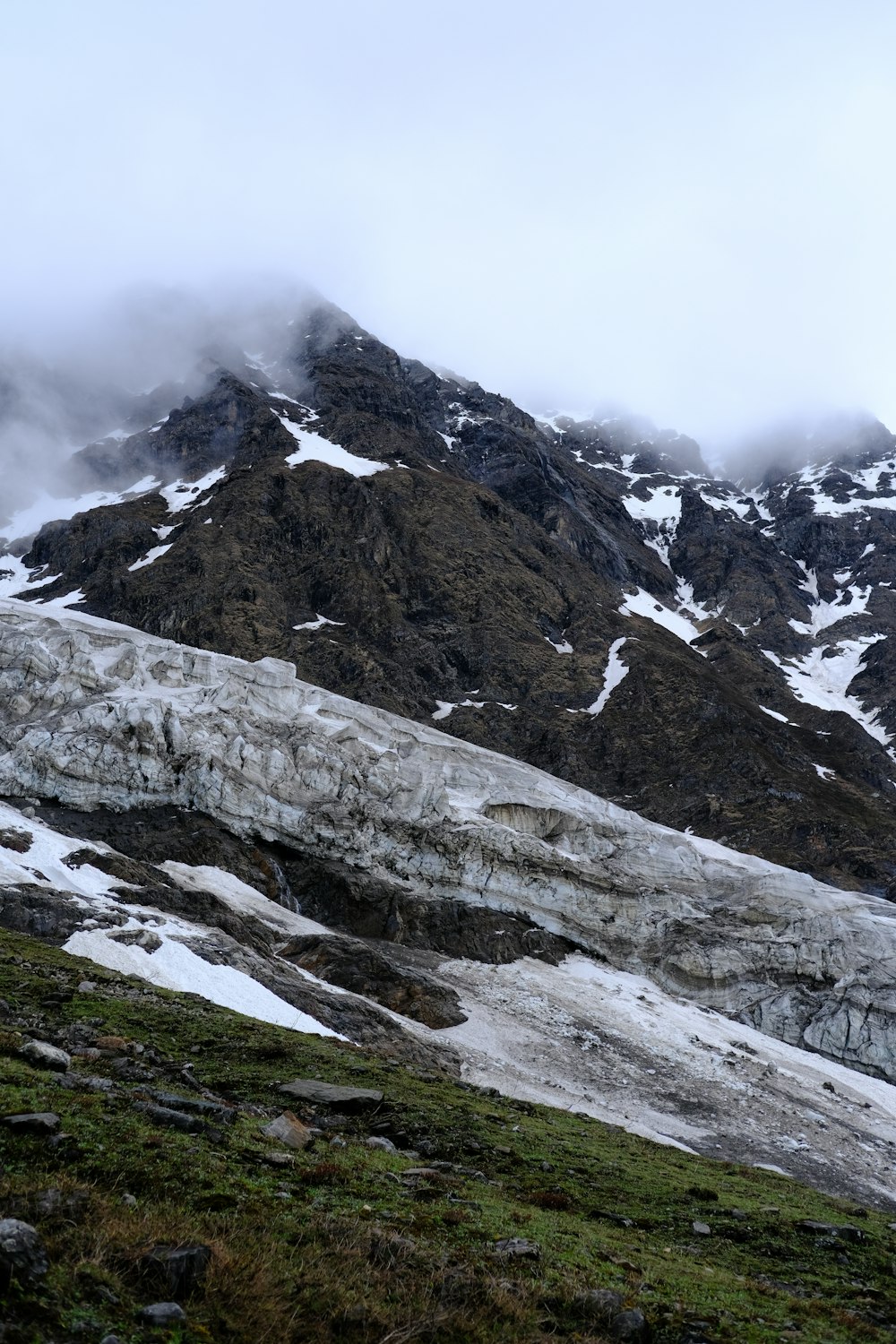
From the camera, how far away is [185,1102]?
50.0ft

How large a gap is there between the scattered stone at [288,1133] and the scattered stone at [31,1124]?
14.7 ft

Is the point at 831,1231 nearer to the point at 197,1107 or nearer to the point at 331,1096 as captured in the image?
the point at 331,1096

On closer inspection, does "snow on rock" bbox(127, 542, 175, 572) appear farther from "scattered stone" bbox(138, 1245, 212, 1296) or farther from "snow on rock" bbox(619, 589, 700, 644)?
"scattered stone" bbox(138, 1245, 212, 1296)

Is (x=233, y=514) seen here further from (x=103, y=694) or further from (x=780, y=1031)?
(x=780, y=1031)

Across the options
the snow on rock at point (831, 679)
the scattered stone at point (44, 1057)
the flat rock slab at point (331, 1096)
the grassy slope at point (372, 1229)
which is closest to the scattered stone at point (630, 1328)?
the grassy slope at point (372, 1229)

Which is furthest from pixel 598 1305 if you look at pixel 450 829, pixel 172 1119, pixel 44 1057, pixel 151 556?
pixel 151 556

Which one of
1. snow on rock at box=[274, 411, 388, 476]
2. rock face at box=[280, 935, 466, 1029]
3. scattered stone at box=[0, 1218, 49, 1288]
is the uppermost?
snow on rock at box=[274, 411, 388, 476]

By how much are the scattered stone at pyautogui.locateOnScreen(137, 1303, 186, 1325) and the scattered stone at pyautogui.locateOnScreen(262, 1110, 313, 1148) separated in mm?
7635

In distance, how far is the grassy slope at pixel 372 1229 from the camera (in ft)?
26.1

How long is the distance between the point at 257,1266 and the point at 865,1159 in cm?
4065

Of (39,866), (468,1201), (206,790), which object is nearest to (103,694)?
(206,790)

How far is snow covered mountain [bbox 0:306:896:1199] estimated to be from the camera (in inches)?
1667

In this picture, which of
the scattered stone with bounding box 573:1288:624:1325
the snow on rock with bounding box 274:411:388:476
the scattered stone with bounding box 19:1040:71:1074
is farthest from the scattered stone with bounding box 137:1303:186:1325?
the snow on rock with bounding box 274:411:388:476

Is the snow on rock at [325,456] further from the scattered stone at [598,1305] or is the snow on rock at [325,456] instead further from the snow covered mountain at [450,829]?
the scattered stone at [598,1305]
